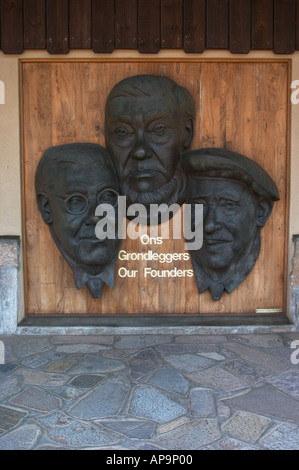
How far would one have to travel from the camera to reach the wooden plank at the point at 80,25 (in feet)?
11.7

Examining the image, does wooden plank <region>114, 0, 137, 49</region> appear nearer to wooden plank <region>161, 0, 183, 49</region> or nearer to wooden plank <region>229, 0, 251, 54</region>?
wooden plank <region>161, 0, 183, 49</region>

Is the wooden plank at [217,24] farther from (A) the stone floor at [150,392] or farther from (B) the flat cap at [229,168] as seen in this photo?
(A) the stone floor at [150,392]

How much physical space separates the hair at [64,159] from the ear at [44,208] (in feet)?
0.19

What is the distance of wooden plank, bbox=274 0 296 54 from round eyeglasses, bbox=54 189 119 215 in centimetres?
182

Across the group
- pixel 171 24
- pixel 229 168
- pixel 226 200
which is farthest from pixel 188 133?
pixel 171 24

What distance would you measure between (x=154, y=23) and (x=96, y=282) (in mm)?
2196

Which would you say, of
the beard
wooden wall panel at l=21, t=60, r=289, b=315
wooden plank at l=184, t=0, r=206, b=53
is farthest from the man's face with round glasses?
wooden plank at l=184, t=0, r=206, b=53

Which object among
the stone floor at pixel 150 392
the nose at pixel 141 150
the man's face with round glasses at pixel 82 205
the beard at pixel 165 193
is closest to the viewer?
the stone floor at pixel 150 392

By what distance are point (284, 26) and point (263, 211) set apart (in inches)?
60.1

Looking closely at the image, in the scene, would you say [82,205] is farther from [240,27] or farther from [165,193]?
[240,27]

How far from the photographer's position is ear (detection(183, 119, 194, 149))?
3.65m

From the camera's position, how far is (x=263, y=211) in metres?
3.74

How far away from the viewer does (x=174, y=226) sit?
12.4ft

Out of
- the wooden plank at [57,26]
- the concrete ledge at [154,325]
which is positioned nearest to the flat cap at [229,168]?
the concrete ledge at [154,325]
